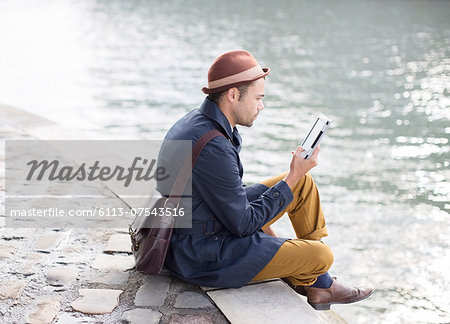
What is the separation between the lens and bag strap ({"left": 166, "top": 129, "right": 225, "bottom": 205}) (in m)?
3.13

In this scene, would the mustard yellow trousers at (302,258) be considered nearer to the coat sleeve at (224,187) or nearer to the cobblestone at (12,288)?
the coat sleeve at (224,187)

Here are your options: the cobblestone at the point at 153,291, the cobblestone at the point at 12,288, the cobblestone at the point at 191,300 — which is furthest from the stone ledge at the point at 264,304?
the cobblestone at the point at 12,288

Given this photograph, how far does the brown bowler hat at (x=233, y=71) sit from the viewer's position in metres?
3.17

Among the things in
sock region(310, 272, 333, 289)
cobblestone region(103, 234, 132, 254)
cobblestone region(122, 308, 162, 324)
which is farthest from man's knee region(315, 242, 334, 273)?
cobblestone region(103, 234, 132, 254)

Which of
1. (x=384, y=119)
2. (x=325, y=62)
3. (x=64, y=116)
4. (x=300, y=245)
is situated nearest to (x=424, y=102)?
(x=384, y=119)

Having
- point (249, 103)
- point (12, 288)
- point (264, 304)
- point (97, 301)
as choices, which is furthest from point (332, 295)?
point (12, 288)

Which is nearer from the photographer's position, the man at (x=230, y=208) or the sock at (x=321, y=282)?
the man at (x=230, y=208)

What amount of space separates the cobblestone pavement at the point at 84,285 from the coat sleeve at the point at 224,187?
46 centimetres

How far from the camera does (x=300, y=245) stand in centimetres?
327

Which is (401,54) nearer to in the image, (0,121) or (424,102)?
(424,102)

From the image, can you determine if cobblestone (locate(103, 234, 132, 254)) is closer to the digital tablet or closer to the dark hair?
the dark hair

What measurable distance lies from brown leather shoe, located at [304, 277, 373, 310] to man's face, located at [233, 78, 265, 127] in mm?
1019

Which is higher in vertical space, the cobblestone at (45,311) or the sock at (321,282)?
the sock at (321,282)

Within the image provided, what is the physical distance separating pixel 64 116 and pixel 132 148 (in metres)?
3.18
